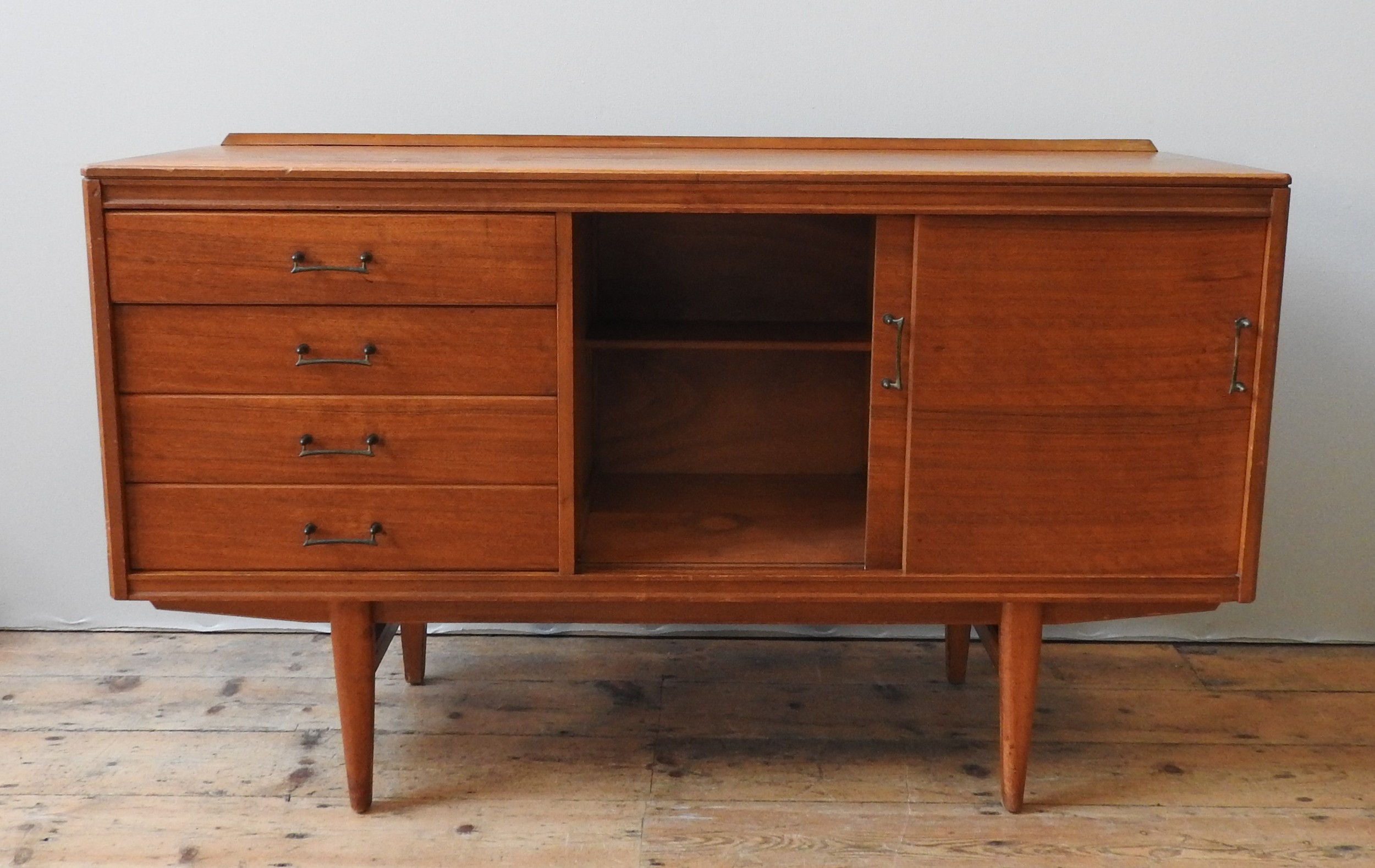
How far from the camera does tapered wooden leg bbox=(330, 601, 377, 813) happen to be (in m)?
1.65

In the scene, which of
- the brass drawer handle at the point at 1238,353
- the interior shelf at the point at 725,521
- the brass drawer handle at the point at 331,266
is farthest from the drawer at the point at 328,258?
Answer: the brass drawer handle at the point at 1238,353

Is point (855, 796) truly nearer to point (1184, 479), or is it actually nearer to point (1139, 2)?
point (1184, 479)

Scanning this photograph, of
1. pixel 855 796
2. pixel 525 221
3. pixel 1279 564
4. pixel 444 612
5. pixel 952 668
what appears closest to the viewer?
pixel 525 221

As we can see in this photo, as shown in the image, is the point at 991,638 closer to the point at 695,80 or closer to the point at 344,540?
the point at 344,540

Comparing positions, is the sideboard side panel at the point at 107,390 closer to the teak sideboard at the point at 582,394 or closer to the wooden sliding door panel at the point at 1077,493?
the teak sideboard at the point at 582,394

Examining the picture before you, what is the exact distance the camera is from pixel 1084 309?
154 cm

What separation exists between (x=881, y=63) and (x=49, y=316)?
4.86ft

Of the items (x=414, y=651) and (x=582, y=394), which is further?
(x=414, y=651)

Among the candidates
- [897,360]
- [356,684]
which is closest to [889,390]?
[897,360]

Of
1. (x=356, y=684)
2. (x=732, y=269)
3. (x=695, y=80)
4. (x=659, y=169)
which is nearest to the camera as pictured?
(x=659, y=169)

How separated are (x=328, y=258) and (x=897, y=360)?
2.24 feet

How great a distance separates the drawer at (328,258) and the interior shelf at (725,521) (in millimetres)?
360

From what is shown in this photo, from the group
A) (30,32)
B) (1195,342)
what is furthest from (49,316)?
(1195,342)

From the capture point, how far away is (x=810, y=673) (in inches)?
85.7
